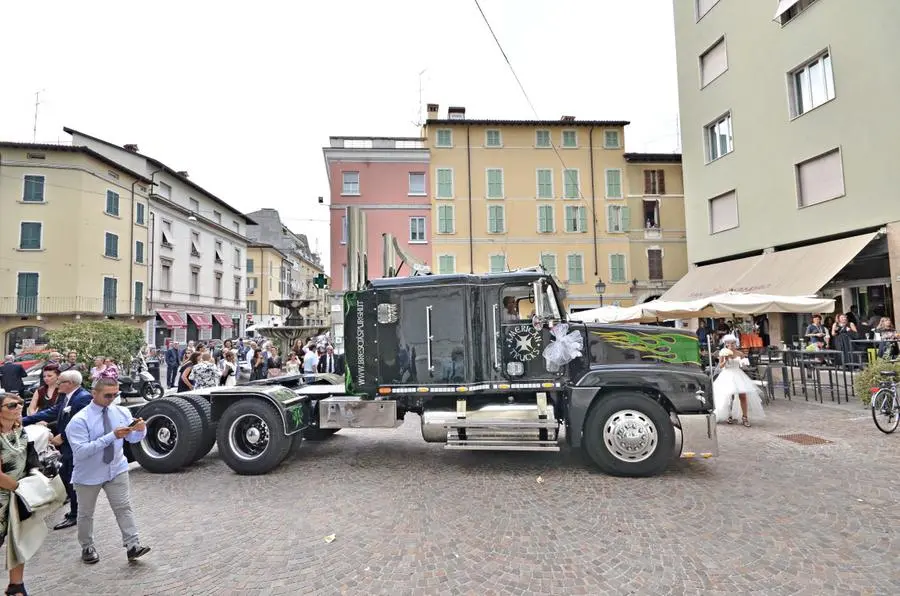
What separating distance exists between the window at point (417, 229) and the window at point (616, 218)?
43.7 ft

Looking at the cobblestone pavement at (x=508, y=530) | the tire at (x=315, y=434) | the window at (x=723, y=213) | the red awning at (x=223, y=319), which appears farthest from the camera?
the red awning at (x=223, y=319)

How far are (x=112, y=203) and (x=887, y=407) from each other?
1456 inches

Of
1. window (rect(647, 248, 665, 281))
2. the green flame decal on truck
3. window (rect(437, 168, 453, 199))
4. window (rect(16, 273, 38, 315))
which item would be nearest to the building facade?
window (rect(16, 273, 38, 315))

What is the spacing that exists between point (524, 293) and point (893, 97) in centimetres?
1478

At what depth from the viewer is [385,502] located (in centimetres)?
504

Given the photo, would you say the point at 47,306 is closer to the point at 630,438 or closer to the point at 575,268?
the point at 575,268

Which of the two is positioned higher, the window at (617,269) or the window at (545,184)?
the window at (545,184)

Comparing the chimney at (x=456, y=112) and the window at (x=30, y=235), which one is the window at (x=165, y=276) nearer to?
the window at (x=30, y=235)

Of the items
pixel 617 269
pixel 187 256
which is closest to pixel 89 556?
pixel 617 269

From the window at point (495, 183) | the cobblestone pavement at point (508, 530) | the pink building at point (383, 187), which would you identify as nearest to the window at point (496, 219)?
the window at point (495, 183)

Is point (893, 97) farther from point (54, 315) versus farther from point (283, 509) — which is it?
point (54, 315)

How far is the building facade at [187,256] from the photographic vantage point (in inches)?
1300

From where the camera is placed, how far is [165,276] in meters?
34.9

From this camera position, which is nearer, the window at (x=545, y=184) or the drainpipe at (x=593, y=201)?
the drainpipe at (x=593, y=201)
